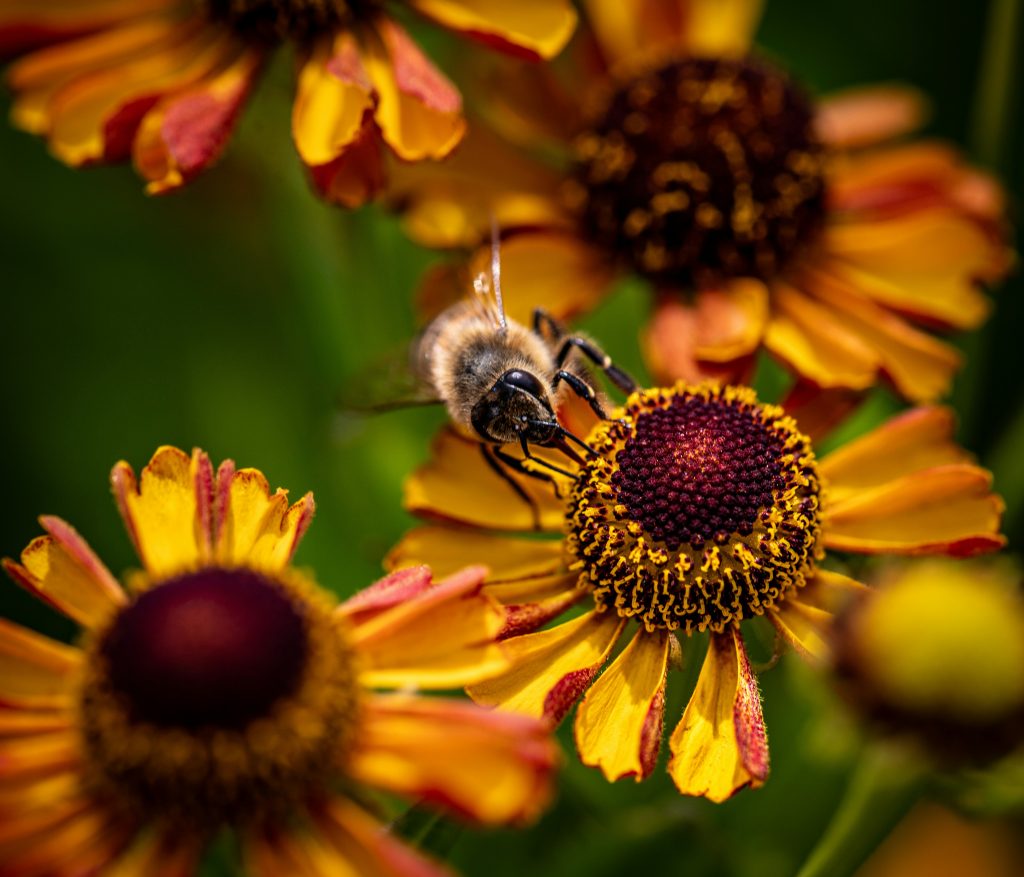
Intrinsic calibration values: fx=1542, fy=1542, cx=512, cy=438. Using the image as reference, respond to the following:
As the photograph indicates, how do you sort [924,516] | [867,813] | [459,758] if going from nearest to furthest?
[459,758] → [867,813] → [924,516]

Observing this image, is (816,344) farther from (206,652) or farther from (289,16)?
(206,652)

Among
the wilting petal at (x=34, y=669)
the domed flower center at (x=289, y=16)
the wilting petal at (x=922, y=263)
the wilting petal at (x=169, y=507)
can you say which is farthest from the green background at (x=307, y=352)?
the wilting petal at (x=34, y=669)

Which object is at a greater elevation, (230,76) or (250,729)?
(230,76)

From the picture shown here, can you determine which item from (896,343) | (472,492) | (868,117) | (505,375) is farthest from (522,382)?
(868,117)

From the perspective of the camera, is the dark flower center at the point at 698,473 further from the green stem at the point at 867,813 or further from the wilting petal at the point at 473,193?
the wilting petal at the point at 473,193

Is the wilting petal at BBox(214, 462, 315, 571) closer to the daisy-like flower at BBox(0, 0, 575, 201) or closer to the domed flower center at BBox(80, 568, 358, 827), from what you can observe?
the domed flower center at BBox(80, 568, 358, 827)

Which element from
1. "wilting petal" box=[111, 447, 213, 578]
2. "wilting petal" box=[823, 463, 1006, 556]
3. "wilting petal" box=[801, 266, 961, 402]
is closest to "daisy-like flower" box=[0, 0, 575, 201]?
"wilting petal" box=[111, 447, 213, 578]
